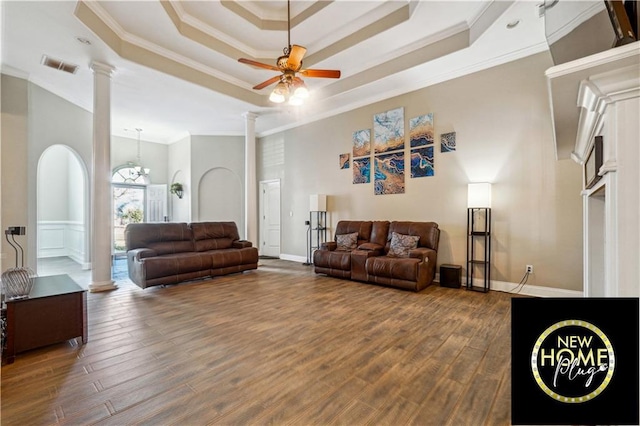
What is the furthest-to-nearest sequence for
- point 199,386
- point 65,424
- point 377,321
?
point 377,321, point 199,386, point 65,424

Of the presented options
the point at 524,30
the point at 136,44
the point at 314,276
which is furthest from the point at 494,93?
the point at 136,44

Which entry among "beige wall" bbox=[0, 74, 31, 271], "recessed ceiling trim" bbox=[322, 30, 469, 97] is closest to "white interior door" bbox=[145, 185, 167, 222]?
"beige wall" bbox=[0, 74, 31, 271]

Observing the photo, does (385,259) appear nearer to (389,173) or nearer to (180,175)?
(389,173)

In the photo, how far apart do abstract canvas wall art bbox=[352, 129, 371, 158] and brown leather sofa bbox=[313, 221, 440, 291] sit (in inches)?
56.7

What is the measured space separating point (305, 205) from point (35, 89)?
551 cm

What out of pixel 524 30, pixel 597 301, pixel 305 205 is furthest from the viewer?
pixel 305 205

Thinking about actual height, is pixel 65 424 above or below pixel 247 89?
below

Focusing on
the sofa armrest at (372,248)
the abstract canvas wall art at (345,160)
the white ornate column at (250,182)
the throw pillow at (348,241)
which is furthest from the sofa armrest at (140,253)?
the abstract canvas wall art at (345,160)

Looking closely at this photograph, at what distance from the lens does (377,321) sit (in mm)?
2945

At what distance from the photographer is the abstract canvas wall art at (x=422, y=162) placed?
477 cm

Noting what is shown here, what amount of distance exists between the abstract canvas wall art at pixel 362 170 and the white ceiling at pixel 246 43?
116 cm

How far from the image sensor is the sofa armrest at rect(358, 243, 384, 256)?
479cm

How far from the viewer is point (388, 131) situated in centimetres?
527

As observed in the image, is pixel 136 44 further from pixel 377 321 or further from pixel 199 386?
pixel 377 321
